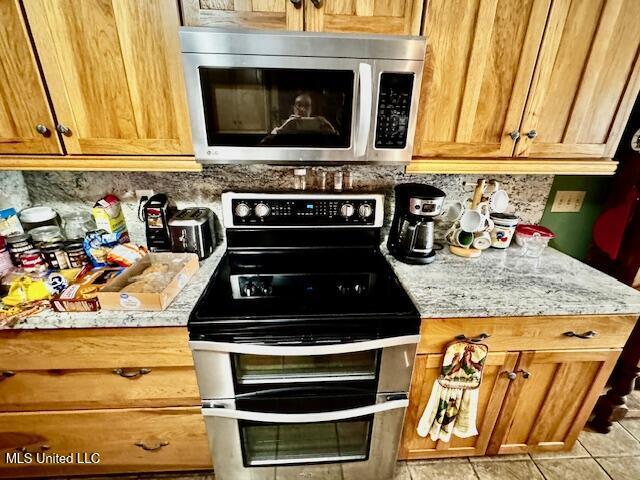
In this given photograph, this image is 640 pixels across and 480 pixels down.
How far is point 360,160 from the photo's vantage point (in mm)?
1094

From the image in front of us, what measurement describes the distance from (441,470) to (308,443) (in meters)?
0.69

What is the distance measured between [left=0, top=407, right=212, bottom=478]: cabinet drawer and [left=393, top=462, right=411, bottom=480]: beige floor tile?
2.78 feet

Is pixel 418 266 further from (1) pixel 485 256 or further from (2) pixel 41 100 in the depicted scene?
(2) pixel 41 100

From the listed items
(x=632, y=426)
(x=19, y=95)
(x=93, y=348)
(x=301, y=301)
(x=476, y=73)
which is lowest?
(x=632, y=426)

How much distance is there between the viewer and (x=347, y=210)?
135 cm

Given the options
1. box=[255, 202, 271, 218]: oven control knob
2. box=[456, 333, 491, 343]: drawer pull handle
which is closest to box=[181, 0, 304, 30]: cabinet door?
box=[255, 202, 271, 218]: oven control knob

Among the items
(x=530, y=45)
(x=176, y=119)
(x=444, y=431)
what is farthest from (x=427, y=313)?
(x=176, y=119)

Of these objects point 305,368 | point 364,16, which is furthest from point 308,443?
point 364,16

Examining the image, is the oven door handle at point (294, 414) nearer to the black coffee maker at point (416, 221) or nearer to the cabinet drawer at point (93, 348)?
the cabinet drawer at point (93, 348)

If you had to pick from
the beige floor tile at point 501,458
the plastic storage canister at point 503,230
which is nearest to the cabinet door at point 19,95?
the plastic storage canister at point 503,230

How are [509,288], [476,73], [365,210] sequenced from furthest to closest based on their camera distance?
[365,210], [509,288], [476,73]

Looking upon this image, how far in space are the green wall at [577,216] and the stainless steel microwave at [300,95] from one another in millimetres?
1071

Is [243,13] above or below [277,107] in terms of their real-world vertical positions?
above

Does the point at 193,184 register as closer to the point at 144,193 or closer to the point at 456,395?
the point at 144,193
